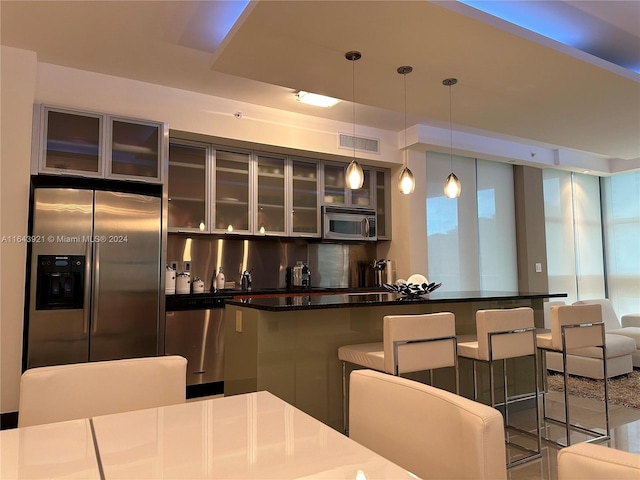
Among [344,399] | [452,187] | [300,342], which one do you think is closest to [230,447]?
[300,342]

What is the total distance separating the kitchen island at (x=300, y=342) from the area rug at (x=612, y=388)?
2.00 metres

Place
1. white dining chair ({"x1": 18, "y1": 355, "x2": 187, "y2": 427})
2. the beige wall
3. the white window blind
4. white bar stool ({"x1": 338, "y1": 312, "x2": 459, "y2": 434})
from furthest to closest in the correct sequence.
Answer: the white window blind, the beige wall, white bar stool ({"x1": 338, "y1": 312, "x2": 459, "y2": 434}), white dining chair ({"x1": 18, "y1": 355, "x2": 187, "y2": 427})

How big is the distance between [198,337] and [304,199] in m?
2.02

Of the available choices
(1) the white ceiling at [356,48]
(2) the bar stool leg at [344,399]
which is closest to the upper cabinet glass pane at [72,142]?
(1) the white ceiling at [356,48]

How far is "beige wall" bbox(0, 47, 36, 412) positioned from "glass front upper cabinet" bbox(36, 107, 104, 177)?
133 millimetres

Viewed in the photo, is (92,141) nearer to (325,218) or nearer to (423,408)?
(325,218)

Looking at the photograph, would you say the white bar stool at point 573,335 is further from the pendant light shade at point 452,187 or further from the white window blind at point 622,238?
the white window blind at point 622,238

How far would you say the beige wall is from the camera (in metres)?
3.25

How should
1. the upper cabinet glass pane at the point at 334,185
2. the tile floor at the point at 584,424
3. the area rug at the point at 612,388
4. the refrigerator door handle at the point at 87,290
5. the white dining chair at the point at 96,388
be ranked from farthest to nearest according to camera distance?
the upper cabinet glass pane at the point at 334,185 → the area rug at the point at 612,388 → the refrigerator door handle at the point at 87,290 → the tile floor at the point at 584,424 → the white dining chair at the point at 96,388

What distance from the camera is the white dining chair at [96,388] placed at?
4.15ft

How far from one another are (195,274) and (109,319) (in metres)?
1.29

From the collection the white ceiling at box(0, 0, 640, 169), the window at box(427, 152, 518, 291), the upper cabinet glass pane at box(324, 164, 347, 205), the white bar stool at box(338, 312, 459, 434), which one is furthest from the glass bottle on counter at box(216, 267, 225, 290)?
the window at box(427, 152, 518, 291)

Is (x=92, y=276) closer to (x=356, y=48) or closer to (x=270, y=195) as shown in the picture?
(x=270, y=195)

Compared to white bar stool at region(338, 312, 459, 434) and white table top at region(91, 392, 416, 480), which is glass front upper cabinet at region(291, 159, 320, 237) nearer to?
white bar stool at region(338, 312, 459, 434)
